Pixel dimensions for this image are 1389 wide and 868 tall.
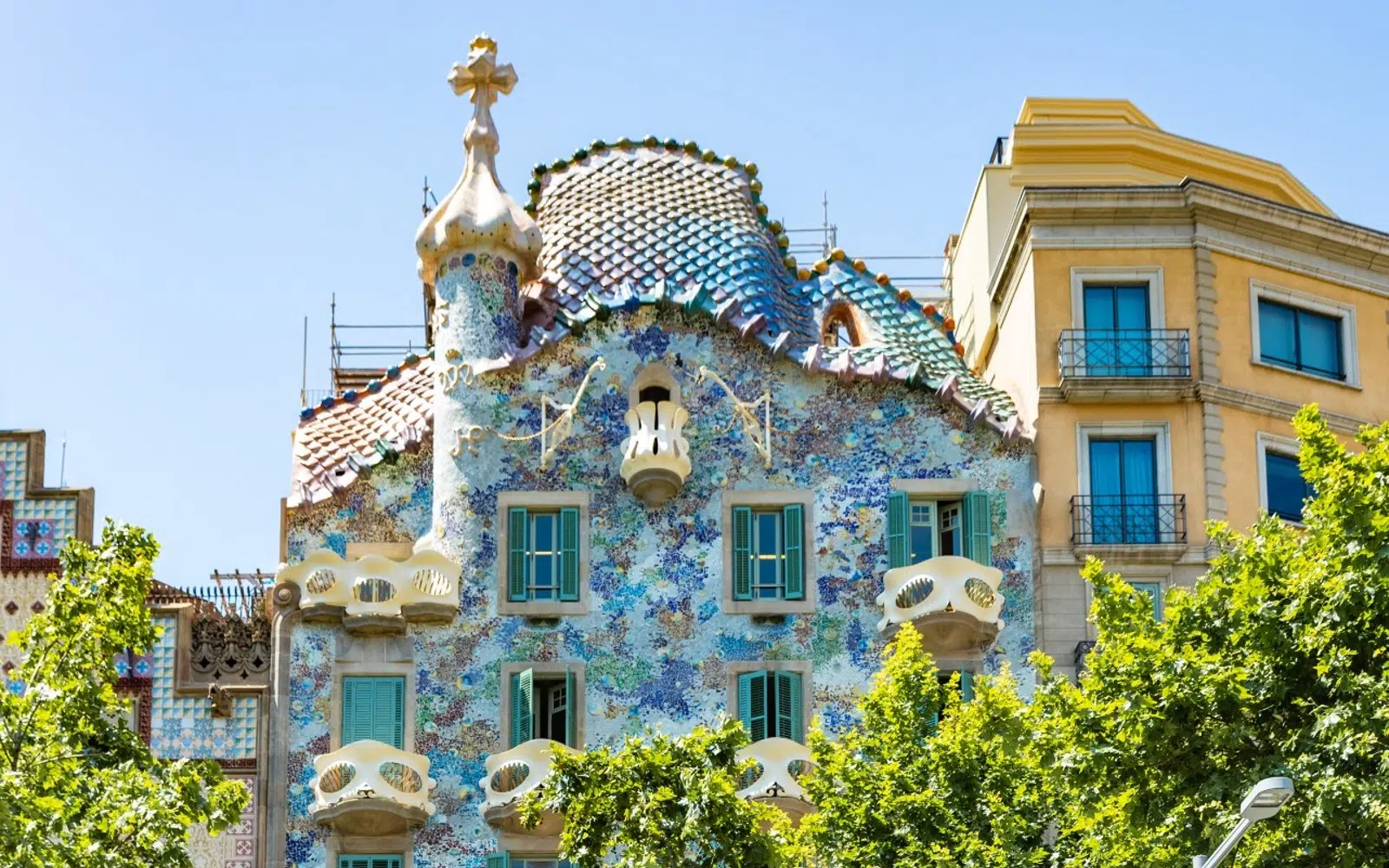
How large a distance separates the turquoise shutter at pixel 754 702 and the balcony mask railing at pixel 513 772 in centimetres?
259

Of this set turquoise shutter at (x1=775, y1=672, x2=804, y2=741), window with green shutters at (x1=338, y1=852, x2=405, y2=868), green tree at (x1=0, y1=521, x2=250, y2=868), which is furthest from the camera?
turquoise shutter at (x1=775, y1=672, x2=804, y2=741)

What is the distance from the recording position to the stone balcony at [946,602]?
45719 mm

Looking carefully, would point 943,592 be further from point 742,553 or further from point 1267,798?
point 1267,798

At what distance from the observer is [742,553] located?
4688 cm

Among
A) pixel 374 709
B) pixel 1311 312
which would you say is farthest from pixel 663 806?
pixel 1311 312

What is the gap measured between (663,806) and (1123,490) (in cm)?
1038

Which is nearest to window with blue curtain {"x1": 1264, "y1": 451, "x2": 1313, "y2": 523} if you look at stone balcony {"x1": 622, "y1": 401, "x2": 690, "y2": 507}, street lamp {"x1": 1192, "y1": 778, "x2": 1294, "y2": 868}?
stone balcony {"x1": 622, "y1": 401, "x2": 690, "y2": 507}

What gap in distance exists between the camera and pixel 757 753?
44.7 m

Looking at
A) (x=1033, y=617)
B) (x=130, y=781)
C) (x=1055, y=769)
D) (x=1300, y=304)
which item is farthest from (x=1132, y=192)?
(x=130, y=781)

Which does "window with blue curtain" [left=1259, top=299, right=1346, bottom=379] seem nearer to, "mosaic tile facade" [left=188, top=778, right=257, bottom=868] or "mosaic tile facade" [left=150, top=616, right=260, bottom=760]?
"mosaic tile facade" [left=150, top=616, right=260, bottom=760]

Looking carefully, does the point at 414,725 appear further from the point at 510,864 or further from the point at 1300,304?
the point at 1300,304

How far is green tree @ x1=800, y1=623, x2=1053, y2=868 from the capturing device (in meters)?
39.5

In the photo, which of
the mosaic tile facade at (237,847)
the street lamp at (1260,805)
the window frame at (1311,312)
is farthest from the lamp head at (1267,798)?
the mosaic tile facade at (237,847)

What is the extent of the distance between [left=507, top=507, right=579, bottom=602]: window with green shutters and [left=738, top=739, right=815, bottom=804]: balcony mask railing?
3.67 m
